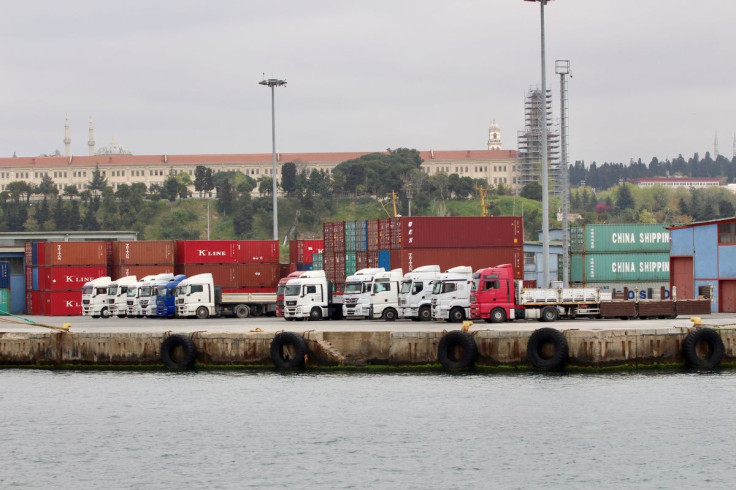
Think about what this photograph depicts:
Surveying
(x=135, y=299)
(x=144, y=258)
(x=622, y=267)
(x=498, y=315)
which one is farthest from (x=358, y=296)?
(x=622, y=267)

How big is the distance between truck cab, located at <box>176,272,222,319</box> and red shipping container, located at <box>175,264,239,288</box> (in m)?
8.50

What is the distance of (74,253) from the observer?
7975 cm

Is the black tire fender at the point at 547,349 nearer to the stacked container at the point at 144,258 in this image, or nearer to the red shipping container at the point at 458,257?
the red shipping container at the point at 458,257

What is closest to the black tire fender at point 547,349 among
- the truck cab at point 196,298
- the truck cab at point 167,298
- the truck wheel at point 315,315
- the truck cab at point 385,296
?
the truck cab at point 385,296

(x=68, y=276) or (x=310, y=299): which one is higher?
(x=68, y=276)

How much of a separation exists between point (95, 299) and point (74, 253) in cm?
732

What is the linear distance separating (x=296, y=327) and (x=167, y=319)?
19200 mm

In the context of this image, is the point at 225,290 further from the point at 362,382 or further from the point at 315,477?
the point at 315,477

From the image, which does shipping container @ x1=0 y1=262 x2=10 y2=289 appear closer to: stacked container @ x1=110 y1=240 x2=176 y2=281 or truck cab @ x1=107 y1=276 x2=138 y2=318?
stacked container @ x1=110 y1=240 x2=176 y2=281

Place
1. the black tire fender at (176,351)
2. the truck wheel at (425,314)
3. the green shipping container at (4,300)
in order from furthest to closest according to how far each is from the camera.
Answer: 1. the green shipping container at (4,300)
2. the truck wheel at (425,314)
3. the black tire fender at (176,351)

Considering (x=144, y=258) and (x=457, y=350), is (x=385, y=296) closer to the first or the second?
(x=457, y=350)

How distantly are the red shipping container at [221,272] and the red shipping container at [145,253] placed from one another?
2.67 meters

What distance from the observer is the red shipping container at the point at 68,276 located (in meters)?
79.3

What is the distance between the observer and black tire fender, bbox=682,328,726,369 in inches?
1657
